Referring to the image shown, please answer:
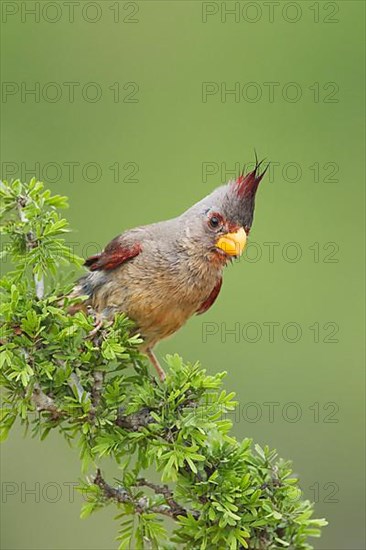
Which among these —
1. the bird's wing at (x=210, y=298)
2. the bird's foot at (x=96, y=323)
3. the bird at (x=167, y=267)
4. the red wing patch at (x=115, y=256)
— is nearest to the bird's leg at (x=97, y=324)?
the bird's foot at (x=96, y=323)

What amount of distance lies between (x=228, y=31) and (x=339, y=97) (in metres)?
0.68

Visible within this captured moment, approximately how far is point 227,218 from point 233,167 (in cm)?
248

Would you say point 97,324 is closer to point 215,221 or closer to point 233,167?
point 215,221

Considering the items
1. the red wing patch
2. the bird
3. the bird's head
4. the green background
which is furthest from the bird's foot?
the green background

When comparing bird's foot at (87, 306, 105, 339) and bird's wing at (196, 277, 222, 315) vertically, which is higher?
bird's wing at (196, 277, 222, 315)

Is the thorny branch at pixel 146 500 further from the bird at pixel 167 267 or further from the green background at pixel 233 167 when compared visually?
the green background at pixel 233 167

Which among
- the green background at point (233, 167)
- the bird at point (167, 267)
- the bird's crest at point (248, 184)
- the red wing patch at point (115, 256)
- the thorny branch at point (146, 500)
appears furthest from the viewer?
the green background at point (233, 167)

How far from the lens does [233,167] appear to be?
16.7ft

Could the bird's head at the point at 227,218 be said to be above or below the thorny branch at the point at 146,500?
above

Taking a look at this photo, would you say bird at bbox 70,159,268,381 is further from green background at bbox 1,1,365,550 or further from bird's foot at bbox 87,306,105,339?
green background at bbox 1,1,365,550

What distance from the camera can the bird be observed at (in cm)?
265

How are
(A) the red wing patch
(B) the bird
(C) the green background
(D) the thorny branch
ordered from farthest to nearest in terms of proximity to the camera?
(C) the green background
(A) the red wing patch
(B) the bird
(D) the thorny branch

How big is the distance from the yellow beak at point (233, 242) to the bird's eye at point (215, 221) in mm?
32

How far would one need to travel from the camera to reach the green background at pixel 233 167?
473cm
